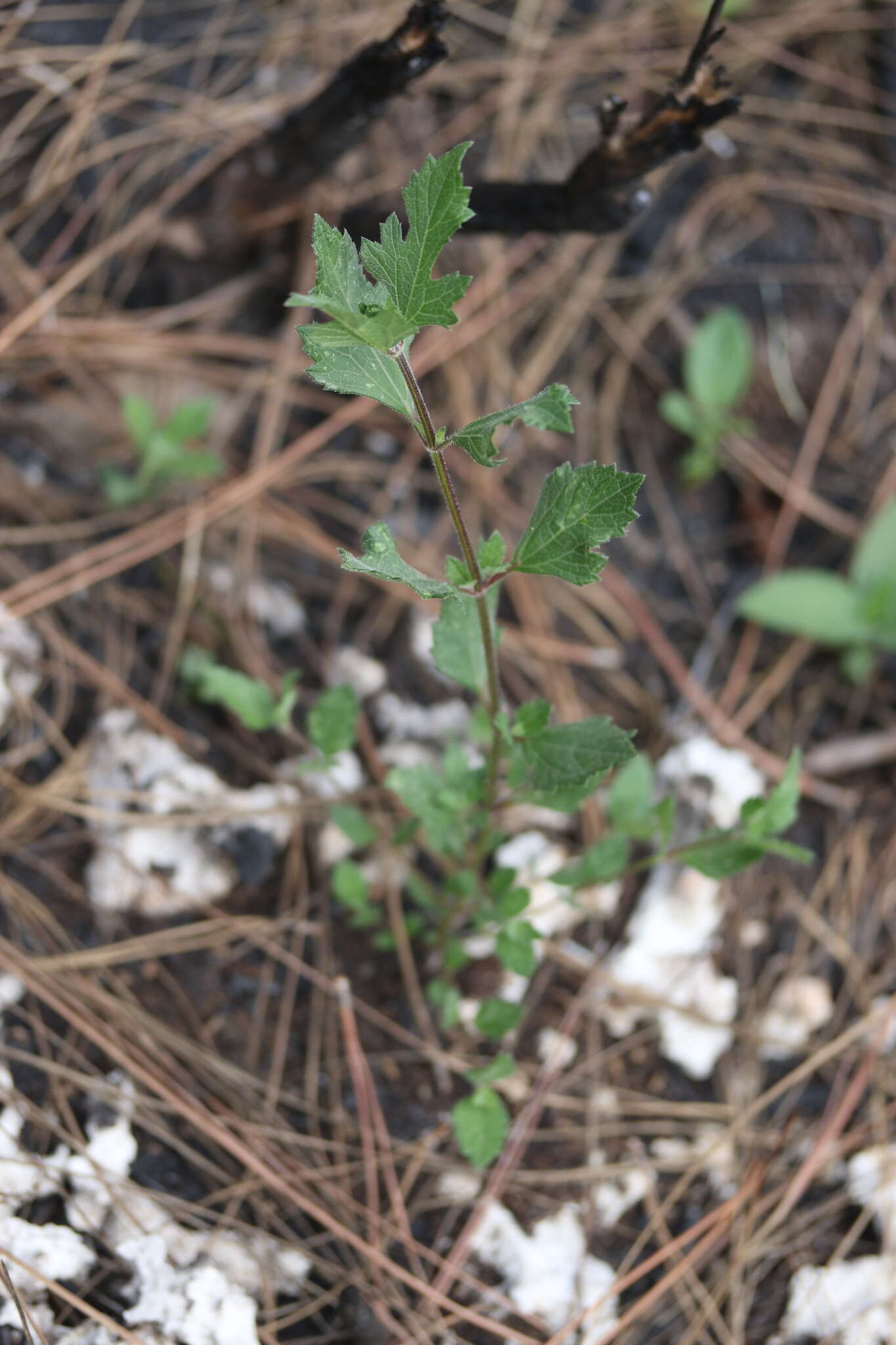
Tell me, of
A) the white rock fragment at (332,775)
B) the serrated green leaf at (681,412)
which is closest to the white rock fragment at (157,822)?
the white rock fragment at (332,775)

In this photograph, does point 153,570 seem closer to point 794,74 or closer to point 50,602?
point 50,602

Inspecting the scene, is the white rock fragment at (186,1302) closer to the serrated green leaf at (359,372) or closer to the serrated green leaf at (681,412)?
the serrated green leaf at (359,372)

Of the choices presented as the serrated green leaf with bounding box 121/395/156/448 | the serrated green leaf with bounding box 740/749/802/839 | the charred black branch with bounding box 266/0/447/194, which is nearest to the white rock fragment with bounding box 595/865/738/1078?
the serrated green leaf with bounding box 740/749/802/839

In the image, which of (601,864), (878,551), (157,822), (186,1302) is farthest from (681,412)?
(186,1302)

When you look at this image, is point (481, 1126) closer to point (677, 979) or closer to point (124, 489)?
point (677, 979)

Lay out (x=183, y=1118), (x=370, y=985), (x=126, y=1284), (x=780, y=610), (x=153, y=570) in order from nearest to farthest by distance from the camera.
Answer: (x=126, y=1284)
(x=183, y=1118)
(x=370, y=985)
(x=153, y=570)
(x=780, y=610)

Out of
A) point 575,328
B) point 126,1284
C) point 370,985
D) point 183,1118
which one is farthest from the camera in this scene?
point 575,328

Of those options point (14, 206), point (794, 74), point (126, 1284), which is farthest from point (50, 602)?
point (794, 74)
